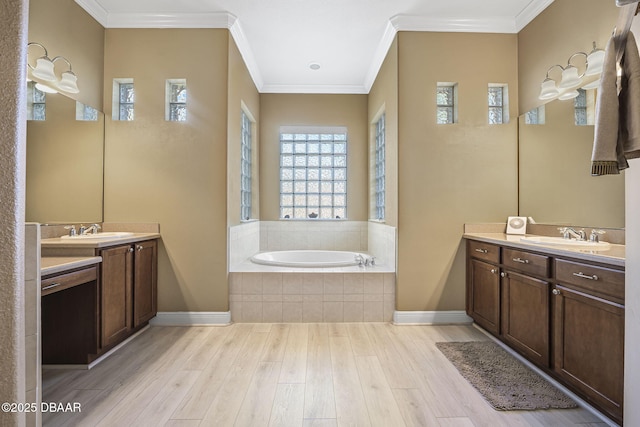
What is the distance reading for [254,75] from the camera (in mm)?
4340

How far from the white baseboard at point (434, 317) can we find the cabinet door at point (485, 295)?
5.5 inches

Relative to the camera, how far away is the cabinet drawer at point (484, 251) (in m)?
2.69

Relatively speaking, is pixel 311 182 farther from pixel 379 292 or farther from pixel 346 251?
pixel 379 292

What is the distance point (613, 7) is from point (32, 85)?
3.98m

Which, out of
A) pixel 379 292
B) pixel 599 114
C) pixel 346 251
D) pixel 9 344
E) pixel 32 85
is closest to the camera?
pixel 9 344

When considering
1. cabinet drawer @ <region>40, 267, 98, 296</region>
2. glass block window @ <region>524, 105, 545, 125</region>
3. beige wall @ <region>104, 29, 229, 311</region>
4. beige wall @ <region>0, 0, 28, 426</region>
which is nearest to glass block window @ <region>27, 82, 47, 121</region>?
beige wall @ <region>104, 29, 229, 311</region>

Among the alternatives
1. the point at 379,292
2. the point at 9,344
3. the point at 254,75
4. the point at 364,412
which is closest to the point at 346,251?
the point at 379,292

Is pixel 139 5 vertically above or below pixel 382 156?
above

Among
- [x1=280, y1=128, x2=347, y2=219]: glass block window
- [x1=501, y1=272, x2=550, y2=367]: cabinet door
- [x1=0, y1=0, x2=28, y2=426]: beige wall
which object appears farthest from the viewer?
[x1=280, y1=128, x2=347, y2=219]: glass block window

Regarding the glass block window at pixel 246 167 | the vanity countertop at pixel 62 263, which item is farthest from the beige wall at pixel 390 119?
the vanity countertop at pixel 62 263

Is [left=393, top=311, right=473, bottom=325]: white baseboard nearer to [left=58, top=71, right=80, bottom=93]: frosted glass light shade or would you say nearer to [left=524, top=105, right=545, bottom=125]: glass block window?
[left=524, top=105, right=545, bottom=125]: glass block window

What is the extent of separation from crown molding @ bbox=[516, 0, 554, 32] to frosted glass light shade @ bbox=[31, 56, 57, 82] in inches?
152

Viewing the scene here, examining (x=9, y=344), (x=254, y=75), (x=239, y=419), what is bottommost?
(x=239, y=419)

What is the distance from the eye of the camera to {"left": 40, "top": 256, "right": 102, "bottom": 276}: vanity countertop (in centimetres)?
185
